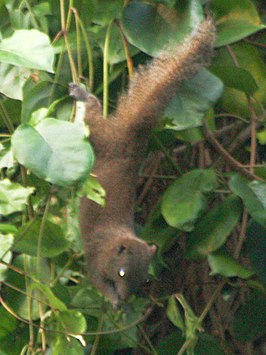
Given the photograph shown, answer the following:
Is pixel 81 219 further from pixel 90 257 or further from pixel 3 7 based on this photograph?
pixel 3 7

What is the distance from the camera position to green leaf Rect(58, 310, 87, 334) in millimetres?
2281

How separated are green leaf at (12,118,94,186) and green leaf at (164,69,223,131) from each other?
0.63 m

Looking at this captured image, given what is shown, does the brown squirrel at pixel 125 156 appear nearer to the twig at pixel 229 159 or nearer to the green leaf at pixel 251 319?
the twig at pixel 229 159

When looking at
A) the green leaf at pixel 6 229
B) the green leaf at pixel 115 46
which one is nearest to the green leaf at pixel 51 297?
the green leaf at pixel 6 229

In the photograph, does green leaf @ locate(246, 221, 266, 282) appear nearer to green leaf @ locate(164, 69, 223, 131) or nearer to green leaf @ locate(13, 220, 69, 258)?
green leaf @ locate(164, 69, 223, 131)

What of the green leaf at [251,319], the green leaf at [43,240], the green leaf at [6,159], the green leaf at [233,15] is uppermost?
A: the green leaf at [233,15]

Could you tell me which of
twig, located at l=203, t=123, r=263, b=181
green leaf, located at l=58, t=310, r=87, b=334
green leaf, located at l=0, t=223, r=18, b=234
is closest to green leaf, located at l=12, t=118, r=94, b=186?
green leaf, located at l=0, t=223, r=18, b=234

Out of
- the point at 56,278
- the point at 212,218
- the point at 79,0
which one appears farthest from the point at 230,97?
the point at 56,278

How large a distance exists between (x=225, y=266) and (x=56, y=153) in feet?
2.67

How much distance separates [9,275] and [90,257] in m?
0.22

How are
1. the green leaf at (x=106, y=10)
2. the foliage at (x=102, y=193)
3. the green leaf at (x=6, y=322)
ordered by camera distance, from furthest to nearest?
1. the green leaf at (x=106, y=10)
2. the green leaf at (x=6, y=322)
3. the foliage at (x=102, y=193)

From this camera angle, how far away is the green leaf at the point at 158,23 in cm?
254

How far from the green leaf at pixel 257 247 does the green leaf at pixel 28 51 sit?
979mm

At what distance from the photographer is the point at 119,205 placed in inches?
104
